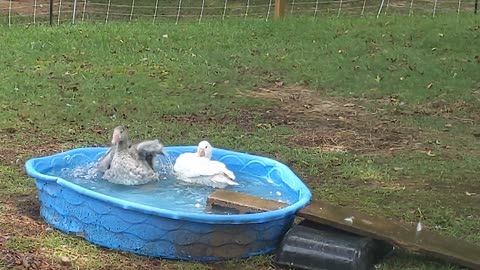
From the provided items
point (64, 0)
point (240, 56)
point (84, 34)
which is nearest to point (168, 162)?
point (240, 56)

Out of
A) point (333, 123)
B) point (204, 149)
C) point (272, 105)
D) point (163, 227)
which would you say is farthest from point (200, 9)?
point (163, 227)

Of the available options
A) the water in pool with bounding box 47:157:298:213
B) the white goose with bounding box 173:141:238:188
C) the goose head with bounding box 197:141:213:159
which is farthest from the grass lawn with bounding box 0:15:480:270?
the goose head with bounding box 197:141:213:159

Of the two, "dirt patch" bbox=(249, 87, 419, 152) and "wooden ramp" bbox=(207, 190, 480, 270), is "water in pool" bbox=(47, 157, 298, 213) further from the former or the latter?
"dirt patch" bbox=(249, 87, 419, 152)

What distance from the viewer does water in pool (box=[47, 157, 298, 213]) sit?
500cm

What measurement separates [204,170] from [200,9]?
10.9 m

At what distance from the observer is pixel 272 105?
8320mm

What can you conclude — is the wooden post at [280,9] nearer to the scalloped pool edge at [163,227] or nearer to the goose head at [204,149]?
the goose head at [204,149]

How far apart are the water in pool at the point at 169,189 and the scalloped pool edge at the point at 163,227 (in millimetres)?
450

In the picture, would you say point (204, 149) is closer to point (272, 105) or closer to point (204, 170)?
point (204, 170)

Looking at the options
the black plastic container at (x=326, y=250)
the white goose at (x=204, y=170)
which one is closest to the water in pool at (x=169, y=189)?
the white goose at (x=204, y=170)

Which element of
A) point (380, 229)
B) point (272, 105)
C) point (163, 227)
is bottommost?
point (272, 105)

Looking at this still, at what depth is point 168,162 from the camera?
573 centimetres

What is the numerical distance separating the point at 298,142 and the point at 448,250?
2.79m

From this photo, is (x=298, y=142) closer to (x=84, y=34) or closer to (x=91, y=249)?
(x=91, y=249)
